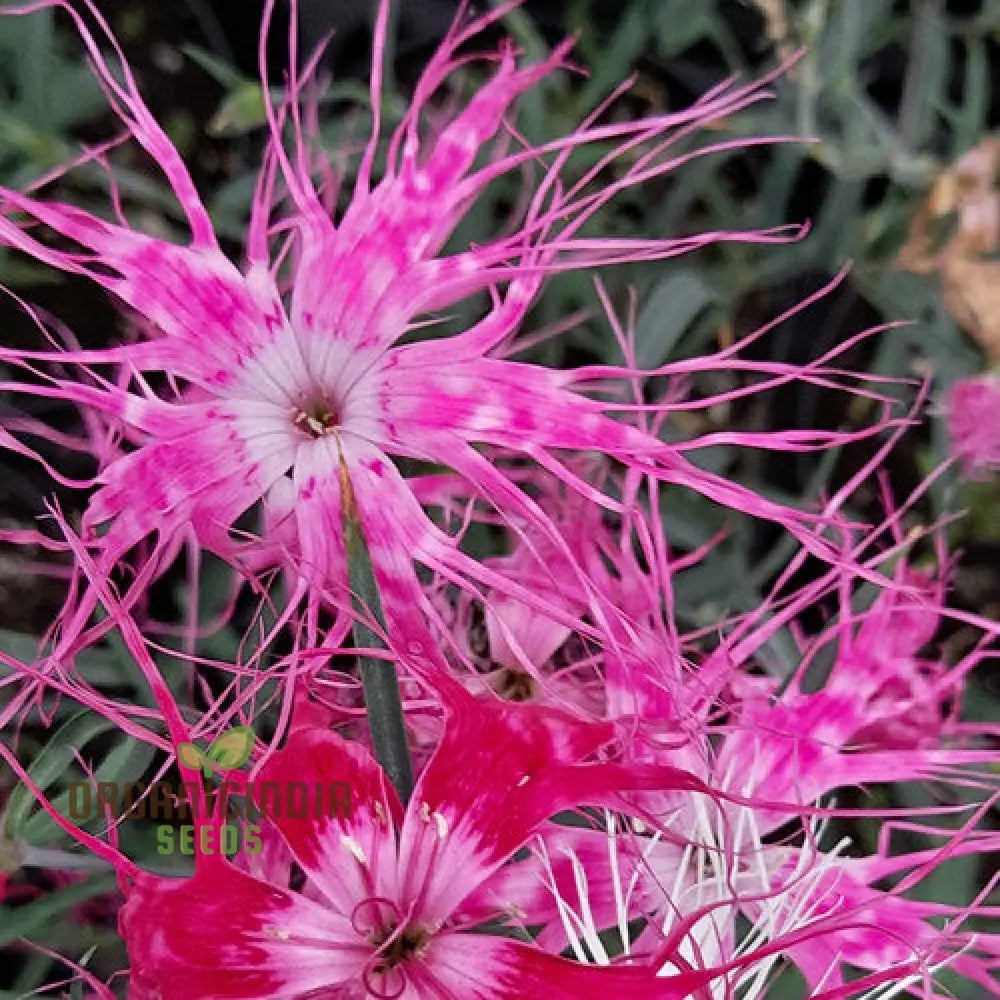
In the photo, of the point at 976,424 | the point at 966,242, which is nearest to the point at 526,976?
the point at 976,424

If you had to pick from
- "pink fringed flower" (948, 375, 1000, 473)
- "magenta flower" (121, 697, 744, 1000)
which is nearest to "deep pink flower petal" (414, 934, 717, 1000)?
"magenta flower" (121, 697, 744, 1000)

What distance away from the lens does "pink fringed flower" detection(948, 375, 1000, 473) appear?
49 cm

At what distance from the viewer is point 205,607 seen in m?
0.42

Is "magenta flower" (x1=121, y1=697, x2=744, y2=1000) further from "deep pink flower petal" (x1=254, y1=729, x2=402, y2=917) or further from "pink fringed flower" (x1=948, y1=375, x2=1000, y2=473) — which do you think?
"pink fringed flower" (x1=948, y1=375, x2=1000, y2=473)

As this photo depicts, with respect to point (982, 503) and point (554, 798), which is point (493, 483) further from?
point (982, 503)

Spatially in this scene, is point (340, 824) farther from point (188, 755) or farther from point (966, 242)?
point (966, 242)

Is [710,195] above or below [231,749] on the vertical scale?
above

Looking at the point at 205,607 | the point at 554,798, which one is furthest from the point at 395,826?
the point at 205,607

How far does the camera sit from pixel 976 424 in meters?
0.49

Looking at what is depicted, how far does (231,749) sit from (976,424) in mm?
350

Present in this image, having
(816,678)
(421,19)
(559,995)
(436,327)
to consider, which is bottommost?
(559,995)

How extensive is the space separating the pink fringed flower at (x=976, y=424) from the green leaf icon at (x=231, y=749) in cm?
32

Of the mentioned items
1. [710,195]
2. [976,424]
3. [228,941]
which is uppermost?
[710,195]

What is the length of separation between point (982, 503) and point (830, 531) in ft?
0.71
